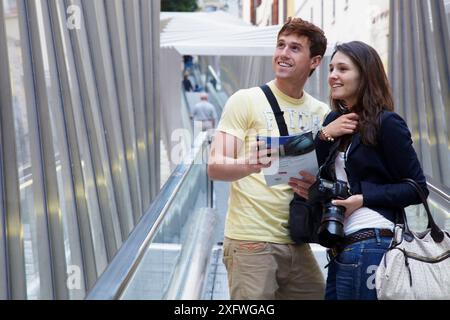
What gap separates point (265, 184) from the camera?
296 centimetres

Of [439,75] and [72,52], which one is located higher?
[72,52]

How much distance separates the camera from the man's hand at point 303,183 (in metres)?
2.82

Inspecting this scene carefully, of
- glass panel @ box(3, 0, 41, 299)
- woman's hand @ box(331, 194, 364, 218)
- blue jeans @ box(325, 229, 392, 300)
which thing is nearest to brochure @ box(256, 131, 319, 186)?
woman's hand @ box(331, 194, 364, 218)

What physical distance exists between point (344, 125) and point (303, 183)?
1.19 ft

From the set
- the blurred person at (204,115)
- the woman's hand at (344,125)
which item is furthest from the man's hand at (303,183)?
the blurred person at (204,115)

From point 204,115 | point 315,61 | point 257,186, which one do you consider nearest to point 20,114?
point 257,186

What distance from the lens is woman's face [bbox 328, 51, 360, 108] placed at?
2633 millimetres

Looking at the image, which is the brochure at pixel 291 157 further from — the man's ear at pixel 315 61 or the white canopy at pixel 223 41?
the white canopy at pixel 223 41

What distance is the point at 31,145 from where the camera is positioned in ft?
12.6

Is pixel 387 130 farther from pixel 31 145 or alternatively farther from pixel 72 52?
pixel 72 52

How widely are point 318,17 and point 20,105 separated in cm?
1451
